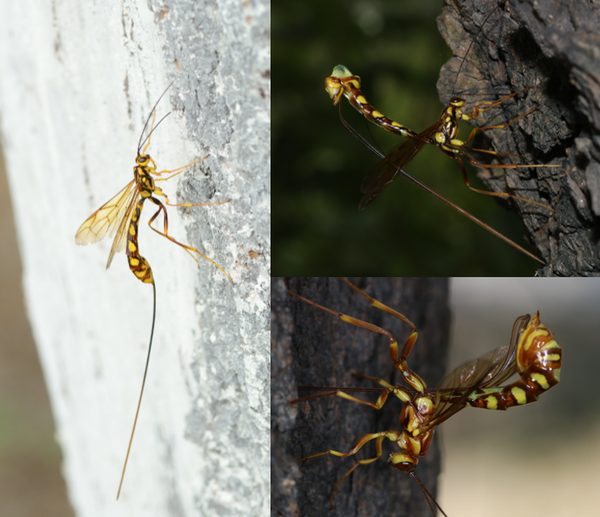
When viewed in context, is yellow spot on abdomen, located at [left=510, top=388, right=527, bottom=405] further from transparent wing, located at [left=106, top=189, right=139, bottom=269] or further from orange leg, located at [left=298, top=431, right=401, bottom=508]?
transparent wing, located at [left=106, top=189, right=139, bottom=269]

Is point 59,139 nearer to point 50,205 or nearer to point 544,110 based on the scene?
point 50,205

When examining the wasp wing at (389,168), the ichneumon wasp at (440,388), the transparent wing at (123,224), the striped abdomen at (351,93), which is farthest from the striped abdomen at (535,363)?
the transparent wing at (123,224)

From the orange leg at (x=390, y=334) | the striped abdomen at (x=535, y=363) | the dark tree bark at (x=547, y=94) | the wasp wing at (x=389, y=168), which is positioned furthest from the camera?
the wasp wing at (x=389, y=168)

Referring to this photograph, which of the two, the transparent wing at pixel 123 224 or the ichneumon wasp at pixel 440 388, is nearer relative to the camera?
the ichneumon wasp at pixel 440 388

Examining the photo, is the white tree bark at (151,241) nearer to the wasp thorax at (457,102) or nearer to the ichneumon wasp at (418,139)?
the ichneumon wasp at (418,139)

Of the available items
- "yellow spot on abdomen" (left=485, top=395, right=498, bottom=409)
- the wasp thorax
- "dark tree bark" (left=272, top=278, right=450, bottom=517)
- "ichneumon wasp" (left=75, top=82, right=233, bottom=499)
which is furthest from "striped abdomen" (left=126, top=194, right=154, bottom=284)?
"yellow spot on abdomen" (left=485, top=395, right=498, bottom=409)

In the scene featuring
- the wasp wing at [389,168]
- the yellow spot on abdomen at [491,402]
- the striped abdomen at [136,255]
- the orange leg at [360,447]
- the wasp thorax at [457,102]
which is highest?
the wasp thorax at [457,102]

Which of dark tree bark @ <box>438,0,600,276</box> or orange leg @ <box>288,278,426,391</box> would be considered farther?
orange leg @ <box>288,278,426,391</box>
